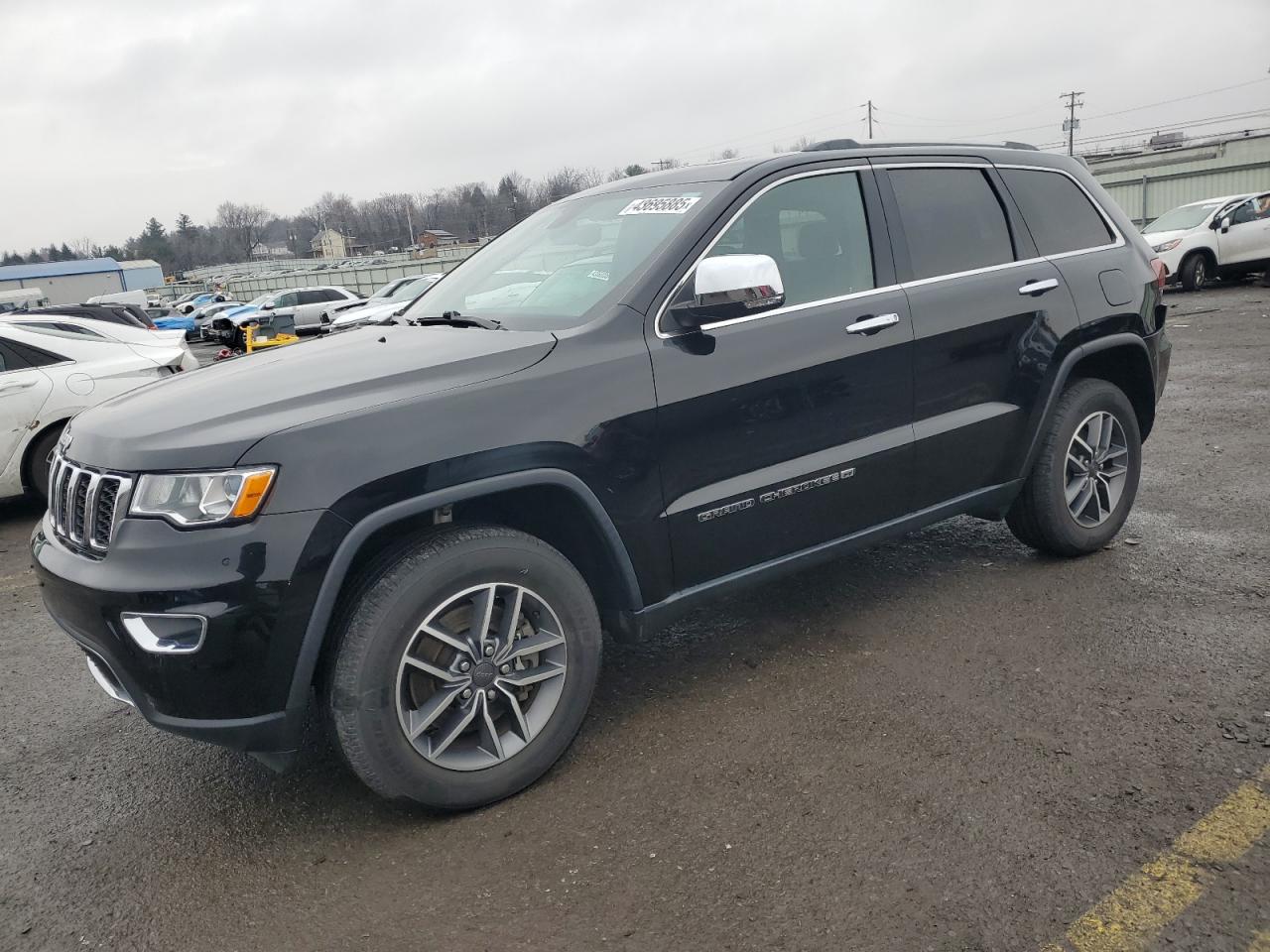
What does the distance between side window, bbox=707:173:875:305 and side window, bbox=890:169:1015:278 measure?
0.84ft

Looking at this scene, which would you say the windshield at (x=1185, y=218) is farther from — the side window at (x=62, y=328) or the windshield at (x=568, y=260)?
the side window at (x=62, y=328)

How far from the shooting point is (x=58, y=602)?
2822 millimetres

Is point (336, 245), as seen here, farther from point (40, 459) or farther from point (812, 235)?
point (812, 235)

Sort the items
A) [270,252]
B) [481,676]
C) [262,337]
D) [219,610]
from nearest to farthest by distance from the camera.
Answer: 1. [219,610]
2. [481,676]
3. [262,337]
4. [270,252]

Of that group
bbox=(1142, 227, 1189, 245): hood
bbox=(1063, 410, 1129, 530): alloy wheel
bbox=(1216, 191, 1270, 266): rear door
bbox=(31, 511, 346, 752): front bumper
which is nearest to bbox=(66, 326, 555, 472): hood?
bbox=(31, 511, 346, 752): front bumper

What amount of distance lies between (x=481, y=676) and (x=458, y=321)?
1378 mm

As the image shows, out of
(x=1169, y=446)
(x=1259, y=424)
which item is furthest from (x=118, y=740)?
(x=1259, y=424)

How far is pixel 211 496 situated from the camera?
2.53 metres

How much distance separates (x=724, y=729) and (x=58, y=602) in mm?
2114

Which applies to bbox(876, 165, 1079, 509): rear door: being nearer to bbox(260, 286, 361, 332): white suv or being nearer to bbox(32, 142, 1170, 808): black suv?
bbox(32, 142, 1170, 808): black suv

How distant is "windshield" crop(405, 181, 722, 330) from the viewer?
337 cm

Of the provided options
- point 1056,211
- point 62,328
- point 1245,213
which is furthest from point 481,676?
point 1245,213

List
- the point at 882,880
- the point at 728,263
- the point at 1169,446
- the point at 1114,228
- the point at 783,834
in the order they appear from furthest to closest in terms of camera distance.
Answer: the point at 1169,446 < the point at 1114,228 < the point at 728,263 < the point at 783,834 < the point at 882,880

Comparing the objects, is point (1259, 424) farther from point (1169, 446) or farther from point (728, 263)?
point (728, 263)
